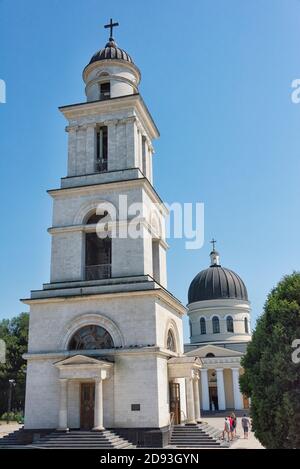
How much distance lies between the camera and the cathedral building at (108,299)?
781 inches

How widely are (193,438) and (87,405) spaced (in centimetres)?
504

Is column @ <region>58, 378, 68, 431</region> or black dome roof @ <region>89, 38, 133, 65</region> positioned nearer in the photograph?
column @ <region>58, 378, 68, 431</region>

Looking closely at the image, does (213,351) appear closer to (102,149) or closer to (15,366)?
(15,366)

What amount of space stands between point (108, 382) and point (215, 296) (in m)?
33.2

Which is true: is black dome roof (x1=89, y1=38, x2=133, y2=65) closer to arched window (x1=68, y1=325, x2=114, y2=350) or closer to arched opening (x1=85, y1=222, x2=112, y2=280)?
arched opening (x1=85, y1=222, x2=112, y2=280)

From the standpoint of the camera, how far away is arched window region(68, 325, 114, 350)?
21.2 meters

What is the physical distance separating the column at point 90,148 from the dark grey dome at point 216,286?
102 ft

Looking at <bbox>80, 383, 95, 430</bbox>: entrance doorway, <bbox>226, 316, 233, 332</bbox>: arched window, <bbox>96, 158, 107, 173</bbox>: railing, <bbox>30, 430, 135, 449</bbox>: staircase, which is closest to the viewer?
<bbox>30, 430, 135, 449</bbox>: staircase

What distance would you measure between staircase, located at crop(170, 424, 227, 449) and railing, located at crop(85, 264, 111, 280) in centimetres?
815

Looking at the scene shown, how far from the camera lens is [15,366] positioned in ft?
160

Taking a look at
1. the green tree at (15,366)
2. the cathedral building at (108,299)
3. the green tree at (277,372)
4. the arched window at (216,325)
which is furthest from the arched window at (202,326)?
the green tree at (277,372)


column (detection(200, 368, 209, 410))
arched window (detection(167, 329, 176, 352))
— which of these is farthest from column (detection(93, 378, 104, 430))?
column (detection(200, 368, 209, 410))

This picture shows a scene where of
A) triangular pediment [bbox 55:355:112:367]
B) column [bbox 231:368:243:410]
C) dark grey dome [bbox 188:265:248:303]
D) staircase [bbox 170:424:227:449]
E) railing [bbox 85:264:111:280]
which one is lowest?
staircase [bbox 170:424:227:449]
